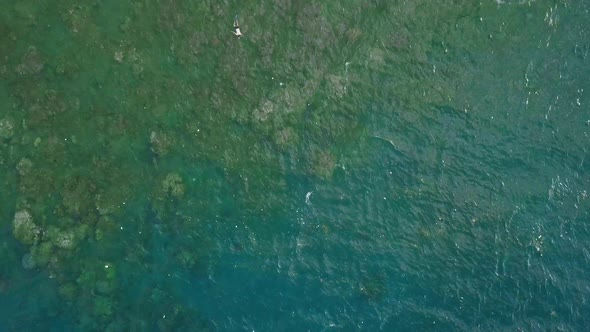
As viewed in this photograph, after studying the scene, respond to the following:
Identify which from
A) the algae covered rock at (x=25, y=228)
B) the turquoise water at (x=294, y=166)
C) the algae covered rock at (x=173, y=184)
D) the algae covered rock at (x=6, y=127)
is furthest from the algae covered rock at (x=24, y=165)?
the algae covered rock at (x=173, y=184)

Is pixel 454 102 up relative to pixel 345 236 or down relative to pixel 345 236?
up

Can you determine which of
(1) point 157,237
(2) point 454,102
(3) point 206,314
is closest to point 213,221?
(1) point 157,237

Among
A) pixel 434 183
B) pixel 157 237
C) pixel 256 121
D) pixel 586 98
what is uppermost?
pixel 586 98

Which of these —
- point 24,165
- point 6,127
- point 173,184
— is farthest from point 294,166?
point 6,127

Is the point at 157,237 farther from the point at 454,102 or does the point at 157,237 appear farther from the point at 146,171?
the point at 454,102

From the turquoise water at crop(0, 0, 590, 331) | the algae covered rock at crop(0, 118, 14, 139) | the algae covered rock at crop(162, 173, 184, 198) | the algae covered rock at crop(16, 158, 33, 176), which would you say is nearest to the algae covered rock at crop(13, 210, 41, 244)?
the turquoise water at crop(0, 0, 590, 331)

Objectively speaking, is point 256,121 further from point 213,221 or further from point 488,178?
point 488,178
